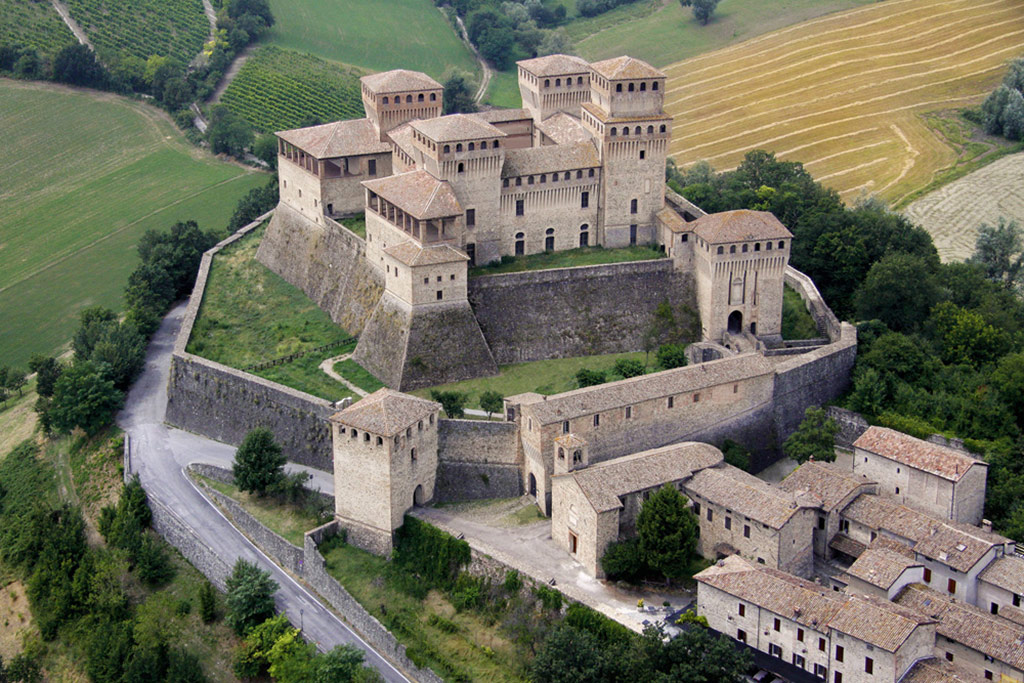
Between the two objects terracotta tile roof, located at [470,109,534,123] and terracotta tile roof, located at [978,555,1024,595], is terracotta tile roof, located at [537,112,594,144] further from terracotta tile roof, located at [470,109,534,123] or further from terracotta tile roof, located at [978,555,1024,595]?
terracotta tile roof, located at [978,555,1024,595]

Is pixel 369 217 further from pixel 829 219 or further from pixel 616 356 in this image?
pixel 829 219

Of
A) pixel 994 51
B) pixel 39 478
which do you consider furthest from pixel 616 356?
pixel 994 51

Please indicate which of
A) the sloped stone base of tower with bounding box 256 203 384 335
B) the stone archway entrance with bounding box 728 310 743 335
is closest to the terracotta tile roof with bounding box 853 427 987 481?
the stone archway entrance with bounding box 728 310 743 335

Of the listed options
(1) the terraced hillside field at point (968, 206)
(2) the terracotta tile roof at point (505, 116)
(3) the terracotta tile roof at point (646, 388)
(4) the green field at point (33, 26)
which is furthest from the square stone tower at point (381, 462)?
(4) the green field at point (33, 26)

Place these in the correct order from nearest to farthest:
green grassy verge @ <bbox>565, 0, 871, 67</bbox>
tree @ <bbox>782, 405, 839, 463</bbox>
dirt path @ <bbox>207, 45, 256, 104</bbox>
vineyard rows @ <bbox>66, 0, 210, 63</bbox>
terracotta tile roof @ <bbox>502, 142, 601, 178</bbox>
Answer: tree @ <bbox>782, 405, 839, 463</bbox> < terracotta tile roof @ <bbox>502, 142, 601, 178</bbox> < dirt path @ <bbox>207, 45, 256, 104</bbox> < vineyard rows @ <bbox>66, 0, 210, 63</bbox> < green grassy verge @ <bbox>565, 0, 871, 67</bbox>

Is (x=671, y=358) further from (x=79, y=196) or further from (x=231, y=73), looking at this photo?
(x=231, y=73)

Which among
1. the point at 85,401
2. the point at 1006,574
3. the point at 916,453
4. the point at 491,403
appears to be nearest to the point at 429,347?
the point at 491,403
